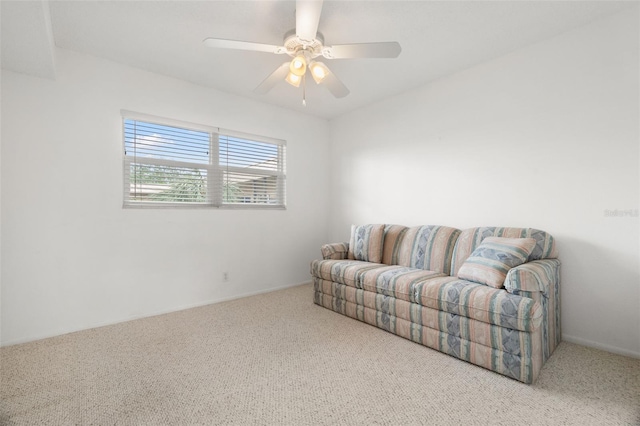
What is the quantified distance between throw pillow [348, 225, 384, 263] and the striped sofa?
1 cm

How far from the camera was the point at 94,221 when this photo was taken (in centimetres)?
270

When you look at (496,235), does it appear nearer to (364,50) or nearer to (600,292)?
(600,292)

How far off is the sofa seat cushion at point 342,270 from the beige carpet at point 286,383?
490 millimetres

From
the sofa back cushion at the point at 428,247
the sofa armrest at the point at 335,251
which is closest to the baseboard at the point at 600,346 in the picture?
the sofa back cushion at the point at 428,247

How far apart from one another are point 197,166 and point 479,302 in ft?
9.90

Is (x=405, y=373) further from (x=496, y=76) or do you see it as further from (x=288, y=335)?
(x=496, y=76)

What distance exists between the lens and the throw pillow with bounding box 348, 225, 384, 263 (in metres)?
3.31

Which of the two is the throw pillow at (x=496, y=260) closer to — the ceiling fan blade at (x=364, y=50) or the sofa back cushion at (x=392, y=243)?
the sofa back cushion at (x=392, y=243)

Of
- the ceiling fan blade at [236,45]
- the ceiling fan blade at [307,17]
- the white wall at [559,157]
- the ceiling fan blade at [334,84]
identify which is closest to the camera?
the ceiling fan blade at [307,17]

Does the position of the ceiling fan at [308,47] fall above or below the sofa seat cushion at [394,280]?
above

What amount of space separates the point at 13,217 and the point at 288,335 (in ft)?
7.87

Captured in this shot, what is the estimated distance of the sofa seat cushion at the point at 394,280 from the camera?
94.8 inches

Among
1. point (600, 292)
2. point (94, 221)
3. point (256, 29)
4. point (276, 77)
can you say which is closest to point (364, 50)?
point (276, 77)

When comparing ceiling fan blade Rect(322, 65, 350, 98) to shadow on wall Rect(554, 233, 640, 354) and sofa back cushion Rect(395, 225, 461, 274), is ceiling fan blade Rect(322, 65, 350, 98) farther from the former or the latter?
shadow on wall Rect(554, 233, 640, 354)
